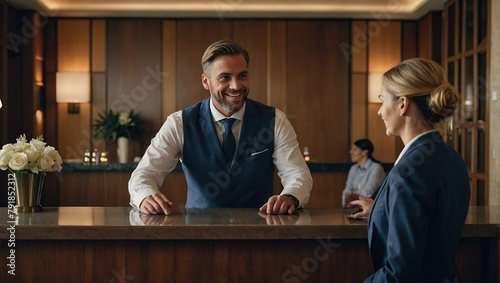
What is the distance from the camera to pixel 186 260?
2.20 meters

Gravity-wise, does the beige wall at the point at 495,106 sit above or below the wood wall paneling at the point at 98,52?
below

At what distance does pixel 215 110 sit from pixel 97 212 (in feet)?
2.48

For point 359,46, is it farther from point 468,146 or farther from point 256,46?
point 468,146

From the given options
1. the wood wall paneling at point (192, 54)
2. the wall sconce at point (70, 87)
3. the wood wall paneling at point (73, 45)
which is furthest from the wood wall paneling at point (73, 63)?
the wood wall paneling at point (192, 54)

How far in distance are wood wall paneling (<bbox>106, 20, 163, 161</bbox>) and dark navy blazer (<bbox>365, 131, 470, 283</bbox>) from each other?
654cm

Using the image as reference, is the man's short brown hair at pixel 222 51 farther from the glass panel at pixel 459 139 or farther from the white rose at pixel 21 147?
the glass panel at pixel 459 139

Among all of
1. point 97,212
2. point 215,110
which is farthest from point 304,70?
point 97,212

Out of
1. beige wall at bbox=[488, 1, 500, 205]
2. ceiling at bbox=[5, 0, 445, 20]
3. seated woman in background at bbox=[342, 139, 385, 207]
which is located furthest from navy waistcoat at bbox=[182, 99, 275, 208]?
ceiling at bbox=[5, 0, 445, 20]

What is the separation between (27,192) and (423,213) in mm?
1707

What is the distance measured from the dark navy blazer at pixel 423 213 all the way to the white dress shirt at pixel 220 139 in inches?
42.0

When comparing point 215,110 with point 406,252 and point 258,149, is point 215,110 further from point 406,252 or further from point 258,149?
point 406,252

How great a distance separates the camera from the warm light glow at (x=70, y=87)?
7.75 metres

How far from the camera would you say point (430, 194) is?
154 cm

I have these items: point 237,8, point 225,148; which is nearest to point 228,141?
point 225,148
